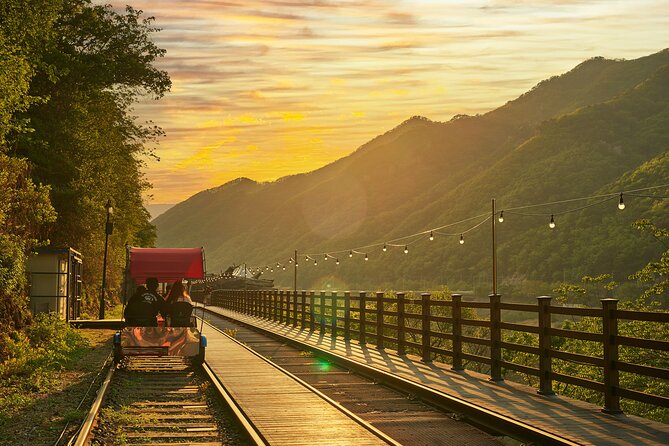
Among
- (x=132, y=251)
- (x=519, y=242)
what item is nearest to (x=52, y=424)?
(x=132, y=251)

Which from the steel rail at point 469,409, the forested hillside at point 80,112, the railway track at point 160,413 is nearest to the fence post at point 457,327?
the steel rail at point 469,409

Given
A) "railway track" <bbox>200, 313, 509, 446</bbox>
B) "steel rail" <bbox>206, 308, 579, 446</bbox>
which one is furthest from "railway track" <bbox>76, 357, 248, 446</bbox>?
"steel rail" <bbox>206, 308, 579, 446</bbox>

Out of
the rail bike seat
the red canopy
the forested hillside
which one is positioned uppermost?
the forested hillside

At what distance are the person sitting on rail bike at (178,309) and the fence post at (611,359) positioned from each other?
9.85 meters

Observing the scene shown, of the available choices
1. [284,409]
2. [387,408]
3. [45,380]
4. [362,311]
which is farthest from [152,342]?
[387,408]

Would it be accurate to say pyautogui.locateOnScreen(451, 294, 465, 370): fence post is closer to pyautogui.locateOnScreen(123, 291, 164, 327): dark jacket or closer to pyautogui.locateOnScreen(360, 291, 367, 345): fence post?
pyautogui.locateOnScreen(123, 291, 164, 327): dark jacket

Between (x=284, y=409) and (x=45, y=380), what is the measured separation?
662 centimetres

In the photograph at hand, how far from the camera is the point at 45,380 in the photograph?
17.2 meters

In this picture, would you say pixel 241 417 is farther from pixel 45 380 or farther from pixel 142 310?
pixel 142 310

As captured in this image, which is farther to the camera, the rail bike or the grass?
the rail bike

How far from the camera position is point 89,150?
130 feet

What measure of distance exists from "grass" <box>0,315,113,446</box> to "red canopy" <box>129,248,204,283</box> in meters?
2.60

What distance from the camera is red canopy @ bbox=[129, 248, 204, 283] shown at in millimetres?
21875

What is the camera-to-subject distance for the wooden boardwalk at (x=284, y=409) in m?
10.5
